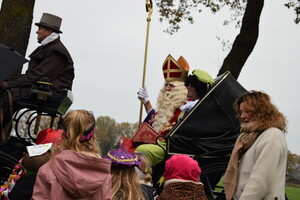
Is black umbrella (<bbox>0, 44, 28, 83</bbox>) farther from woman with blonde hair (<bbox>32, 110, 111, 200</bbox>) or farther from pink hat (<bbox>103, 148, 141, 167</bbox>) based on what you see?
pink hat (<bbox>103, 148, 141, 167</bbox>)

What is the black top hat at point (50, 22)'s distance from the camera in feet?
24.1

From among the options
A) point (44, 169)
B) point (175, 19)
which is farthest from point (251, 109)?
point (175, 19)

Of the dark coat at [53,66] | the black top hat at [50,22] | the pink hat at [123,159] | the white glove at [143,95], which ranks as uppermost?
the black top hat at [50,22]

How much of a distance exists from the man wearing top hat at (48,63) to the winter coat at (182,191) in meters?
2.41

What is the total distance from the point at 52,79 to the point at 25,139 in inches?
31.2

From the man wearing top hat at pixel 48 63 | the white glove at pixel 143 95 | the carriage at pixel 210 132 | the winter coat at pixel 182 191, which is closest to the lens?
the winter coat at pixel 182 191

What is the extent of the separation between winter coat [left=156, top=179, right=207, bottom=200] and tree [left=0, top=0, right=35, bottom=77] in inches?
216

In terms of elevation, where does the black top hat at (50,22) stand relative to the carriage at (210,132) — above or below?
above

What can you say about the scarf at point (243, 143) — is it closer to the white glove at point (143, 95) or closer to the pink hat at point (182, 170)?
the pink hat at point (182, 170)

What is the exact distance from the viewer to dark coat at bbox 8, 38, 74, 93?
686 cm

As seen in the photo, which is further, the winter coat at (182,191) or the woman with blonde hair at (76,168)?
the winter coat at (182,191)

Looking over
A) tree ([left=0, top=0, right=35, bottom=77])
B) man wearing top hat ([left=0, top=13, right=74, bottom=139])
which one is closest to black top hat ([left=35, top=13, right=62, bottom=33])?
man wearing top hat ([left=0, top=13, right=74, bottom=139])

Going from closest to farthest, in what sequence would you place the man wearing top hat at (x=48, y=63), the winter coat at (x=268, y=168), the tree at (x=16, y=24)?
the winter coat at (x=268, y=168)
the man wearing top hat at (x=48, y=63)
the tree at (x=16, y=24)

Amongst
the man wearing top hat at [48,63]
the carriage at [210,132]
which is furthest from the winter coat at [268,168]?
the man wearing top hat at [48,63]
